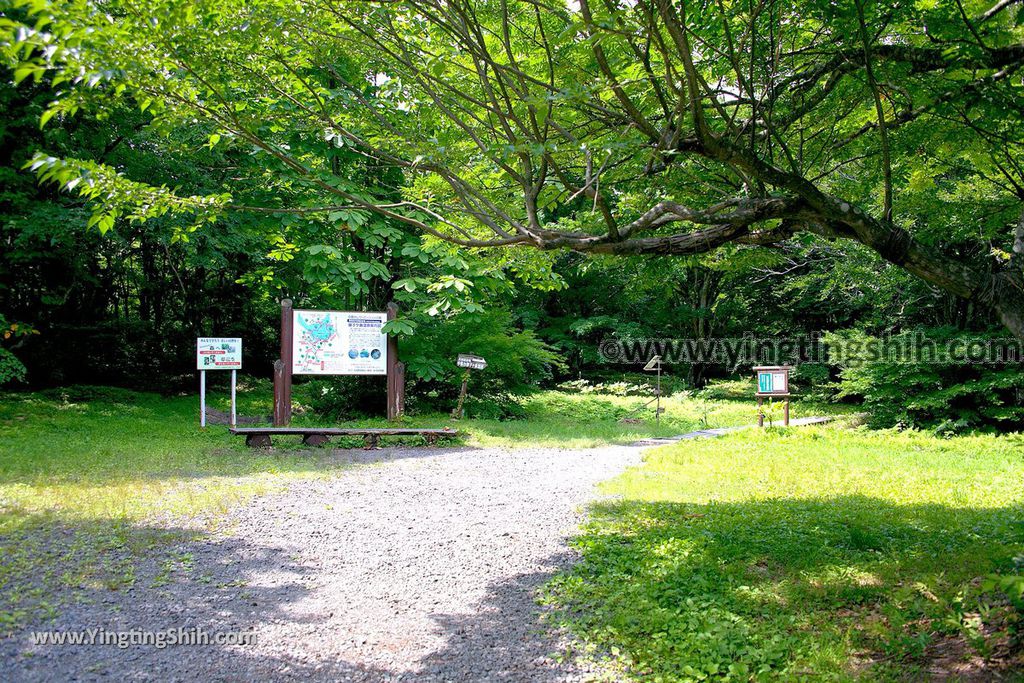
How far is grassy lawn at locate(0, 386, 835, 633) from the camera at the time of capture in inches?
181

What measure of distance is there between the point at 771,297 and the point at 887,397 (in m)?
12.1

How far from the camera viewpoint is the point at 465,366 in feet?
45.6

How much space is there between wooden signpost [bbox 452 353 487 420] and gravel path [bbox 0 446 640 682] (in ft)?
21.1

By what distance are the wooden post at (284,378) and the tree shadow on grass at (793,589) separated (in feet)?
26.3

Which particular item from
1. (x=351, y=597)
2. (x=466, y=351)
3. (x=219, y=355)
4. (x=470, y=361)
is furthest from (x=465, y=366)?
(x=351, y=597)

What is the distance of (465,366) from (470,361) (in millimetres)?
194

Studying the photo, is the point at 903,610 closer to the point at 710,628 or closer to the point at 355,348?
the point at 710,628

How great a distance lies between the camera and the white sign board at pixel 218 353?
1334 centimetres

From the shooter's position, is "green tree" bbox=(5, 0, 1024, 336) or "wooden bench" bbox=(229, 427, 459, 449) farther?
"wooden bench" bbox=(229, 427, 459, 449)

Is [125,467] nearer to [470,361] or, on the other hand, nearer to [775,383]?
[470,361]

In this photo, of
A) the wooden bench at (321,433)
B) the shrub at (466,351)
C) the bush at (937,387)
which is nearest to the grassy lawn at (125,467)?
the wooden bench at (321,433)

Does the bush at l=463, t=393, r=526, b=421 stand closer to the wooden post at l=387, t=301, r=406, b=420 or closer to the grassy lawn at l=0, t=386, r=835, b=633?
the grassy lawn at l=0, t=386, r=835, b=633

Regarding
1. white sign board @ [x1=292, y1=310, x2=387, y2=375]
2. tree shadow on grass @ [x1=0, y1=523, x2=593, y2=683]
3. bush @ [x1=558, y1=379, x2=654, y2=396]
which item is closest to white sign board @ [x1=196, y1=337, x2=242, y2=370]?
white sign board @ [x1=292, y1=310, x2=387, y2=375]

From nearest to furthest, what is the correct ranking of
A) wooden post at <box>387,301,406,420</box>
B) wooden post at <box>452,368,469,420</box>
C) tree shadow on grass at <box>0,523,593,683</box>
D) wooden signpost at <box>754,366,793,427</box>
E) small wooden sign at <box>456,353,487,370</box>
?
tree shadow on grass at <box>0,523,593,683</box> → wooden post at <box>387,301,406,420</box> → small wooden sign at <box>456,353,487,370</box> → wooden signpost at <box>754,366,793,427</box> → wooden post at <box>452,368,469,420</box>
